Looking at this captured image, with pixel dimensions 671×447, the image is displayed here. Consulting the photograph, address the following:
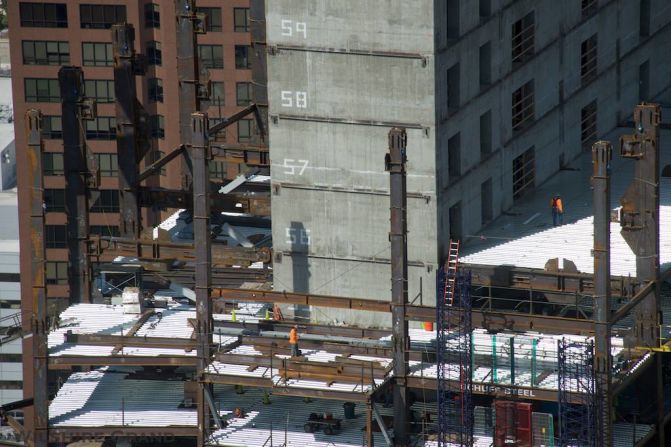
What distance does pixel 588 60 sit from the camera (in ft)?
409

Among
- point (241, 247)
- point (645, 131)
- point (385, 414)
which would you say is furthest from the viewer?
point (241, 247)

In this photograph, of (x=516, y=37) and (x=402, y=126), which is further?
(x=516, y=37)

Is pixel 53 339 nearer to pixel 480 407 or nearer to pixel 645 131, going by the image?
pixel 480 407

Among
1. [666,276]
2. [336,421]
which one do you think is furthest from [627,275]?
[336,421]

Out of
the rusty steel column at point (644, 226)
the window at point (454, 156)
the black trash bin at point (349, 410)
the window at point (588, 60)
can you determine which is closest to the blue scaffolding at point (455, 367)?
the black trash bin at point (349, 410)

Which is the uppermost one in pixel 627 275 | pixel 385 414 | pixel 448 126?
pixel 448 126

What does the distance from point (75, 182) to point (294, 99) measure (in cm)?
1438

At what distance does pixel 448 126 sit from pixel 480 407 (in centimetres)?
1363

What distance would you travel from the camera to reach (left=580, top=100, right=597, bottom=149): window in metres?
125

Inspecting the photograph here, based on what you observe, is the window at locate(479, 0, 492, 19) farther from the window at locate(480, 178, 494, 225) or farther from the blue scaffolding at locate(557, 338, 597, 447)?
the blue scaffolding at locate(557, 338, 597, 447)

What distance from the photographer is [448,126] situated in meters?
107

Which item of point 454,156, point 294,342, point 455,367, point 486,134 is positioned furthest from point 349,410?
point 486,134

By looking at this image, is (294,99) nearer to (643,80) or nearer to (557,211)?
(557,211)

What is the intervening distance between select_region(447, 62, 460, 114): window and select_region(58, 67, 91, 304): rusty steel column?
18.9 meters
